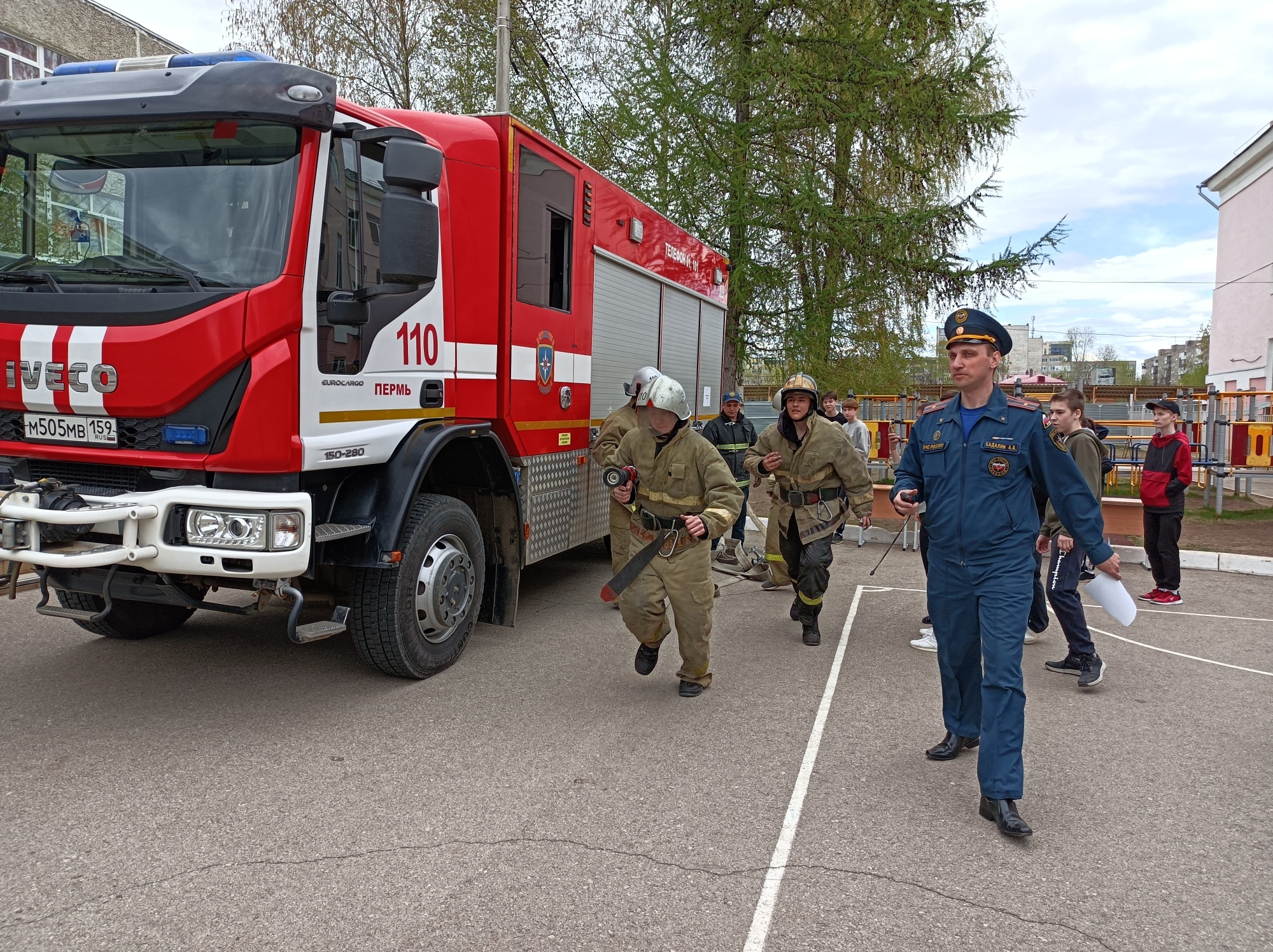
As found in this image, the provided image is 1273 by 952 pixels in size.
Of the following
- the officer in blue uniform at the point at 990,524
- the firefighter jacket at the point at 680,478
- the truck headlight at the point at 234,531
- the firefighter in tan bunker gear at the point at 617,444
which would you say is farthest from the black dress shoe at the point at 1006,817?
the truck headlight at the point at 234,531

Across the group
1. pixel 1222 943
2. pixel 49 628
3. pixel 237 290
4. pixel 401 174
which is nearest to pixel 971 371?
pixel 1222 943

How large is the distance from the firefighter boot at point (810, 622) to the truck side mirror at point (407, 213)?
351 centimetres

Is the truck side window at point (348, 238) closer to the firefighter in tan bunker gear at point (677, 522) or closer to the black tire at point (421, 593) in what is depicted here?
the black tire at point (421, 593)

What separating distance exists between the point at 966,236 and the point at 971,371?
1256 cm

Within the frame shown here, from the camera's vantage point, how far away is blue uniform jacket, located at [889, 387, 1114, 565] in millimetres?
3900

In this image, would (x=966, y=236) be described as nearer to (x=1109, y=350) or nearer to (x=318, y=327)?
(x=318, y=327)

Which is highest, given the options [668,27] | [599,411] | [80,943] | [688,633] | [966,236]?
[668,27]

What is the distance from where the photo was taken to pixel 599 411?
7.32 m

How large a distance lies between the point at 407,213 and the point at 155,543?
180 cm

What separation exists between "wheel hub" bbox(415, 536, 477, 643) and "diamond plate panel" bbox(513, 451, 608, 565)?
670 mm

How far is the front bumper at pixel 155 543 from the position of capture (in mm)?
3998

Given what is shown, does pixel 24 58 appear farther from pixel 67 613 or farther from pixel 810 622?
pixel 810 622

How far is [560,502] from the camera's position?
6703 mm

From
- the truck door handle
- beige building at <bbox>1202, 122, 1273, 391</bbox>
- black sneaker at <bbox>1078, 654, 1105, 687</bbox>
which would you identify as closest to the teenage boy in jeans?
black sneaker at <bbox>1078, 654, 1105, 687</bbox>
